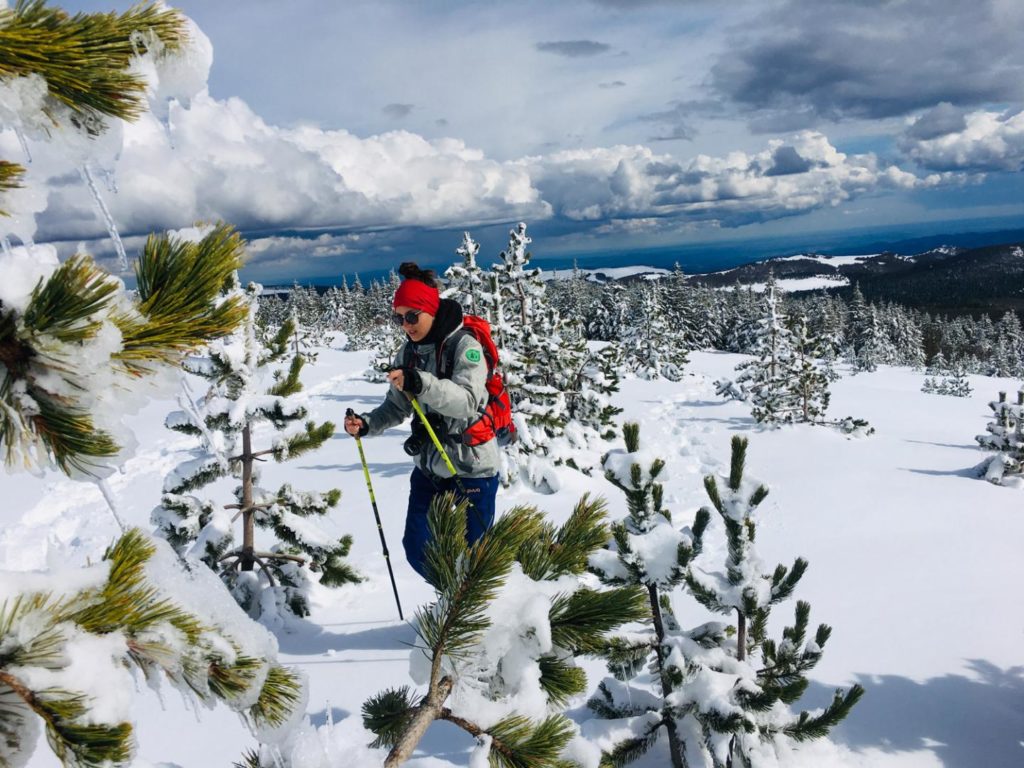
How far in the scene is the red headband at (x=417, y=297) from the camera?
393 cm

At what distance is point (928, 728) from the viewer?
15.0 feet

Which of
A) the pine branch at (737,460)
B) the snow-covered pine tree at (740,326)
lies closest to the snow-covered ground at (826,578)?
the pine branch at (737,460)

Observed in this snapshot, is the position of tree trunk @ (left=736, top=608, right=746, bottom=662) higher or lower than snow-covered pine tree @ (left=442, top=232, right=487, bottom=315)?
lower

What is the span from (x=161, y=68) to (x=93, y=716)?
1.42 m

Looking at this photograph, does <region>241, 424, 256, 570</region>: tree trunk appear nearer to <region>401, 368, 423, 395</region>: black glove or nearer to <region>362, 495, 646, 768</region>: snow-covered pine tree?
<region>401, 368, 423, 395</region>: black glove

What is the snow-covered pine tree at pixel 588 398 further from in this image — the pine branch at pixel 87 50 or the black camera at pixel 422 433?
the pine branch at pixel 87 50

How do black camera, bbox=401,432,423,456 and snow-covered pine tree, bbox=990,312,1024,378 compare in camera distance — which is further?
snow-covered pine tree, bbox=990,312,1024,378

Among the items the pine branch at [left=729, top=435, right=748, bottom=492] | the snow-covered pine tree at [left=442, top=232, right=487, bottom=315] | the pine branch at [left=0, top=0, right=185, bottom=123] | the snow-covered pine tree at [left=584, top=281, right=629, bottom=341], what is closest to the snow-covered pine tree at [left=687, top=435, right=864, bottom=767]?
the pine branch at [left=729, top=435, right=748, bottom=492]

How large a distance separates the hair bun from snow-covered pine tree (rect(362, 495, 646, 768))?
8.64 feet

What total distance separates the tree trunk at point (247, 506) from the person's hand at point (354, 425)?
83.2 inches

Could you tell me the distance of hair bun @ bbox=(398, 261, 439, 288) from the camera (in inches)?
163

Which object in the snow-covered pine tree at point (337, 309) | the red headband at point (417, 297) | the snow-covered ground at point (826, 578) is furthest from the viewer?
the snow-covered pine tree at point (337, 309)

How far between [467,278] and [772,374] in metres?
18.1

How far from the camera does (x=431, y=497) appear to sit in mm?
4523
